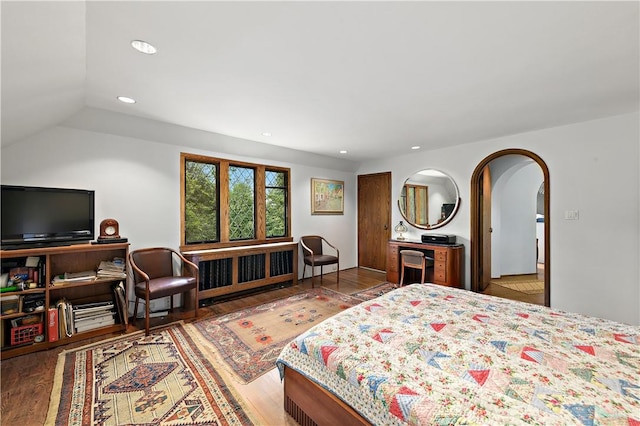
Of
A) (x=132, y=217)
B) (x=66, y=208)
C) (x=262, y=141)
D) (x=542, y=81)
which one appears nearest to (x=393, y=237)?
(x=262, y=141)

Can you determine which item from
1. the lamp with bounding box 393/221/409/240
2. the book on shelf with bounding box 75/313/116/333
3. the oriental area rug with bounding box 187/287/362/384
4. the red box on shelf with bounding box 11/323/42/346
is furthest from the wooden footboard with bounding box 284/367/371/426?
the lamp with bounding box 393/221/409/240

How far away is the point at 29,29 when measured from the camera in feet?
4.22

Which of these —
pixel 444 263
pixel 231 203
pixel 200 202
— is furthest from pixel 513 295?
pixel 200 202

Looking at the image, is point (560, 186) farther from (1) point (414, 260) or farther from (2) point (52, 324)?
(2) point (52, 324)

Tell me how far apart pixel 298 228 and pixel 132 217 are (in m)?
2.69

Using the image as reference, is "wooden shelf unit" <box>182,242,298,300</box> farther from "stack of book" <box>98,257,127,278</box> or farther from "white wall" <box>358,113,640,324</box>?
"white wall" <box>358,113,640,324</box>

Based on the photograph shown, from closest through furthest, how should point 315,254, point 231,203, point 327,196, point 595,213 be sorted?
1. point 595,213
2. point 231,203
3. point 315,254
4. point 327,196

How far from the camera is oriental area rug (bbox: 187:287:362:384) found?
2344mm

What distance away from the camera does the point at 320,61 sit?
191 cm

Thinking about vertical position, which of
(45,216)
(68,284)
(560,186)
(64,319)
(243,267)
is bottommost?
(64,319)

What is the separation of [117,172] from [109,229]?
2.36 ft

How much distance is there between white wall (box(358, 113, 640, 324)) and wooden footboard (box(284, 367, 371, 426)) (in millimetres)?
3674

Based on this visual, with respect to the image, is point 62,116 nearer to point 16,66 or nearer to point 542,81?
point 16,66

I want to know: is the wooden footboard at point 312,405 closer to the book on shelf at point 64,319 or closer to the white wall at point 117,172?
the book on shelf at point 64,319
